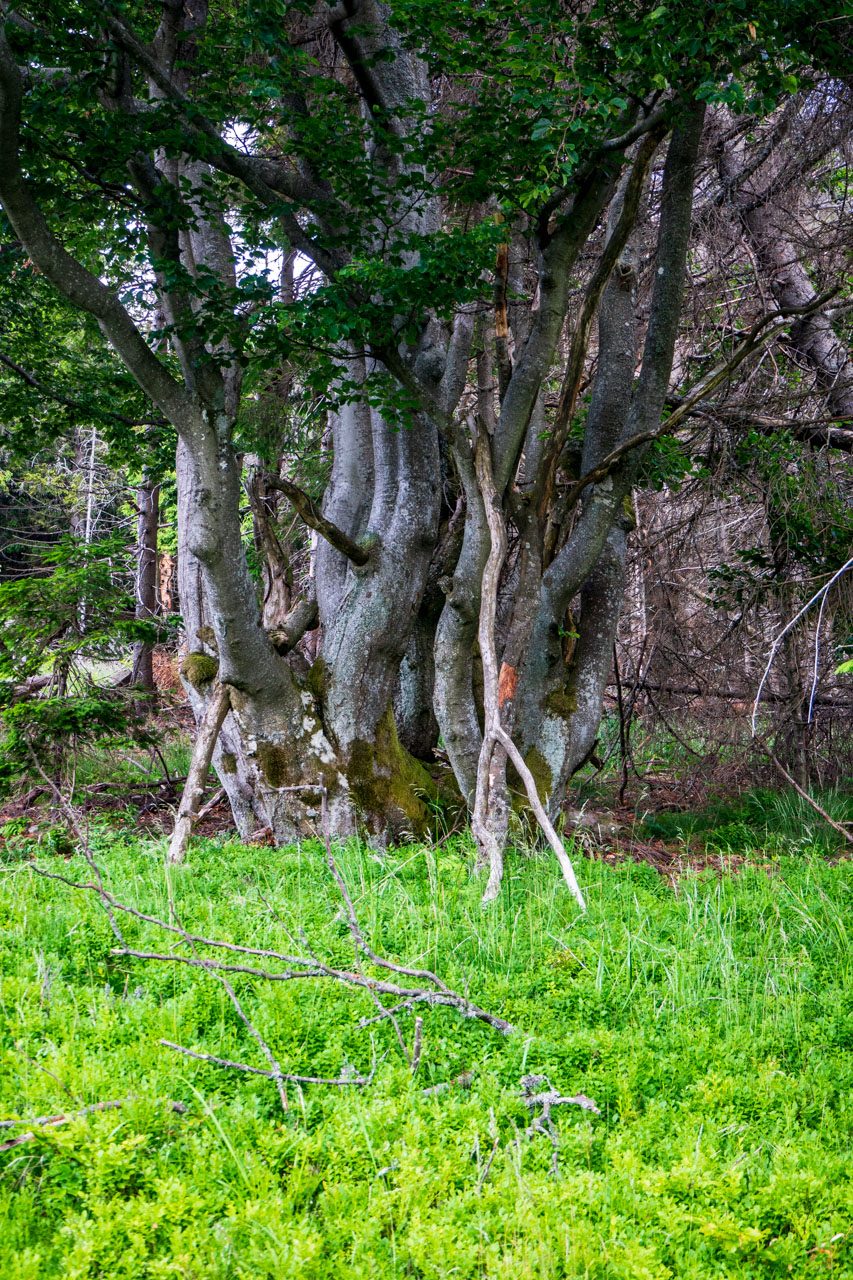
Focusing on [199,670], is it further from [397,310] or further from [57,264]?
[397,310]

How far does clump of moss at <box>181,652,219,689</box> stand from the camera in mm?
7172

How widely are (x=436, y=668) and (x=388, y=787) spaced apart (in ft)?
3.30

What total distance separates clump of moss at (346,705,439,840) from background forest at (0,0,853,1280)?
0.03 meters

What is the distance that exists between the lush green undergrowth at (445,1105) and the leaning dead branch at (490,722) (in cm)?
45

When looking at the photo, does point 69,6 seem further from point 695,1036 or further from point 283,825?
point 695,1036

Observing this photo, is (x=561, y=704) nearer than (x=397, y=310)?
No

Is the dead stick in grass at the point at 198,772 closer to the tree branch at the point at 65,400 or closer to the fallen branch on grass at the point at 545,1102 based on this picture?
the fallen branch on grass at the point at 545,1102

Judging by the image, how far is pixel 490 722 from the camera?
5.66 m

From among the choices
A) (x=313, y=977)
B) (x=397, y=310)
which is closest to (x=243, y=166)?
(x=397, y=310)

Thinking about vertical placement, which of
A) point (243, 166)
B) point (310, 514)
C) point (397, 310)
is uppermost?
point (243, 166)

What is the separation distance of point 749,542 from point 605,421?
92.5 inches

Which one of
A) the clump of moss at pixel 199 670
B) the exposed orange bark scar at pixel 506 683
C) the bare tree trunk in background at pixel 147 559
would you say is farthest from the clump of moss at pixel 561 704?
the bare tree trunk in background at pixel 147 559

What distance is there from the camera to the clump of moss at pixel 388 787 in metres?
6.68

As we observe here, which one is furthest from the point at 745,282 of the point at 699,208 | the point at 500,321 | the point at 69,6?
the point at 69,6
